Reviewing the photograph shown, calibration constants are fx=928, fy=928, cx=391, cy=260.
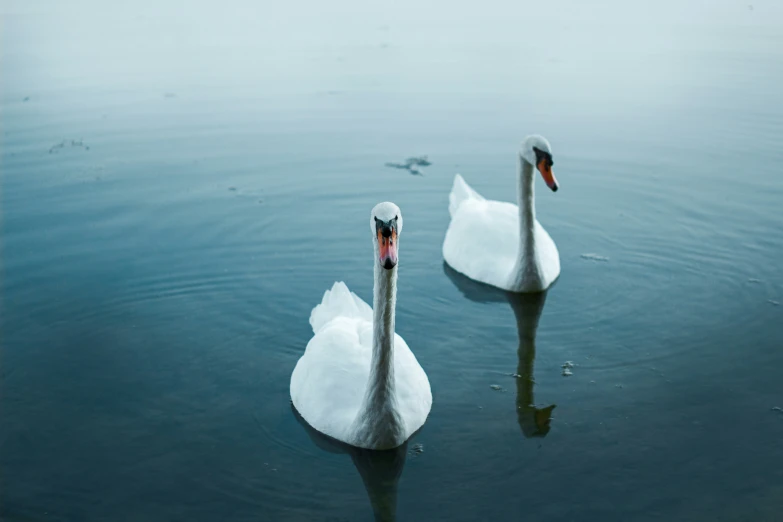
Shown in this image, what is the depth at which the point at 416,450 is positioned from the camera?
659 cm

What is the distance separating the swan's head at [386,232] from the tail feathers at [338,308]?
192cm

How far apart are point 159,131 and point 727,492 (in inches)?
472

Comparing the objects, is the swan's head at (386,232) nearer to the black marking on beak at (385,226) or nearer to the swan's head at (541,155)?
the black marking on beak at (385,226)

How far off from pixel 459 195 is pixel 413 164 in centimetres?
222

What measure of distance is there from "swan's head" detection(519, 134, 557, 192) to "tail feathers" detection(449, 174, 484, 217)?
1.85m

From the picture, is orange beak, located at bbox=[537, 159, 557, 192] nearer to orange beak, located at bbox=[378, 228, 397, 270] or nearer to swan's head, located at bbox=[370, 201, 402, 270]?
swan's head, located at bbox=[370, 201, 402, 270]

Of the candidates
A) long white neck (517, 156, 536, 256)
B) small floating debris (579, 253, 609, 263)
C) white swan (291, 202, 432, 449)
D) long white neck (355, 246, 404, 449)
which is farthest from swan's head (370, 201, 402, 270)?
small floating debris (579, 253, 609, 263)

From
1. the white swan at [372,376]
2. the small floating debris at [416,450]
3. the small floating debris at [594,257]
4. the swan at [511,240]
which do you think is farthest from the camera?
the small floating debris at [594,257]

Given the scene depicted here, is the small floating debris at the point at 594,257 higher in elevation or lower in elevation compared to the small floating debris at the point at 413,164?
lower

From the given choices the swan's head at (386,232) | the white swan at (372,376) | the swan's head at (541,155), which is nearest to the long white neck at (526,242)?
the swan's head at (541,155)

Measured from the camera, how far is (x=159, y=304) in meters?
9.17

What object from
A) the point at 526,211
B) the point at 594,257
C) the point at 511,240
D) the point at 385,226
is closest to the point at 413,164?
the point at 511,240

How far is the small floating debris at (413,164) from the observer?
43.5ft

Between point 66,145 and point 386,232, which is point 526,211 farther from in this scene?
point 66,145
